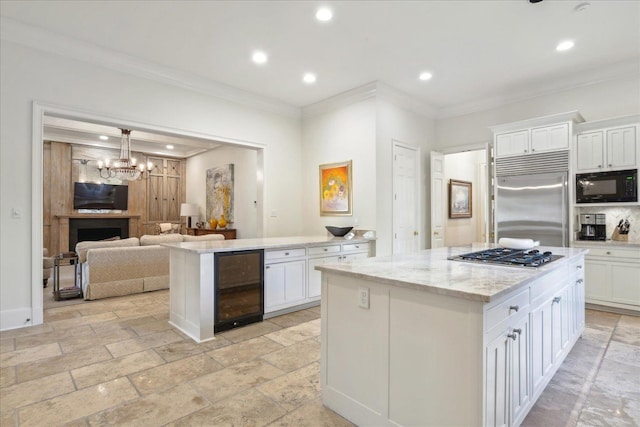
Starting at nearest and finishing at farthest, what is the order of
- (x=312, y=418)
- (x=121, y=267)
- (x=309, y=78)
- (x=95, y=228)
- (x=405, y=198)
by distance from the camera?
(x=312, y=418) < (x=309, y=78) < (x=121, y=267) < (x=405, y=198) < (x=95, y=228)

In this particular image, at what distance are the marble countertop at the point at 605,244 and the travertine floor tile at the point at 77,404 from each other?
5.15 m

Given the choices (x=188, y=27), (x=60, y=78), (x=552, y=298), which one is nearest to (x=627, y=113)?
(x=552, y=298)

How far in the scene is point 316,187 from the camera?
19.6 ft

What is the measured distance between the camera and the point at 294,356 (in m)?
2.93

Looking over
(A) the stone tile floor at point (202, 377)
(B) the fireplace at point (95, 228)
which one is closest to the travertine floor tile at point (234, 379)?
(A) the stone tile floor at point (202, 377)

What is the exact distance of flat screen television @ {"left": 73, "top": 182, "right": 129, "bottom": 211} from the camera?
8242 mm

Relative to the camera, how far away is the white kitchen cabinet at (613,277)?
3.94 metres

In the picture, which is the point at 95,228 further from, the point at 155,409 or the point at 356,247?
the point at 155,409

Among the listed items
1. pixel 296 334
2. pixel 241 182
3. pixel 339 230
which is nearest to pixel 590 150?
pixel 339 230

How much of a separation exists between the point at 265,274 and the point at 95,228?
6.91m

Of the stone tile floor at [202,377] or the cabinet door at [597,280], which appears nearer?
the stone tile floor at [202,377]

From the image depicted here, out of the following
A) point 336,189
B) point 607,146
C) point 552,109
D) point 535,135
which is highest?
point 552,109

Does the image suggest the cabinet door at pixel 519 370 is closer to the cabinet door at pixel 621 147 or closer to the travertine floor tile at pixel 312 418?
the travertine floor tile at pixel 312 418

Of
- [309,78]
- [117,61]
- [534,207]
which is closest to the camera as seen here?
[117,61]
